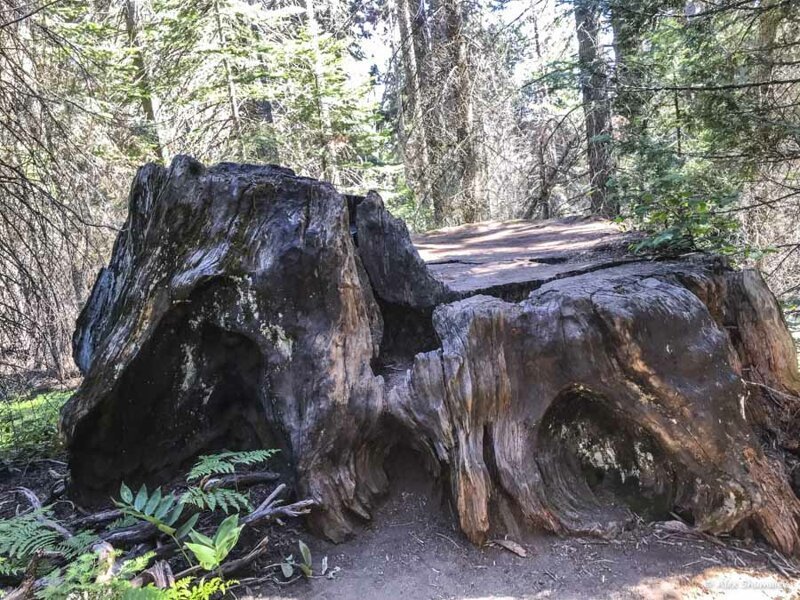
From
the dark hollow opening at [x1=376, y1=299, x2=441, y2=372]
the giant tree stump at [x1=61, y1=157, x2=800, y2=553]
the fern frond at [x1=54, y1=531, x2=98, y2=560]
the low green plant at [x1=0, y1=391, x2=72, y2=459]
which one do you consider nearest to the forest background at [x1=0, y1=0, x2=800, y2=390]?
the low green plant at [x1=0, y1=391, x2=72, y2=459]

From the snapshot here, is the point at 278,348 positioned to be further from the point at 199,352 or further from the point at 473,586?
the point at 473,586

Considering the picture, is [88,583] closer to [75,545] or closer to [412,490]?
[75,545]

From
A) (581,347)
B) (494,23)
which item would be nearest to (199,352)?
(581,347)

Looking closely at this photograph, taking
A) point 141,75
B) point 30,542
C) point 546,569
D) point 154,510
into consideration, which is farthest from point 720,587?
point 141,75

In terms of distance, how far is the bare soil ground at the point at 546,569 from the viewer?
8.77ft

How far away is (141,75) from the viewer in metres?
10.9

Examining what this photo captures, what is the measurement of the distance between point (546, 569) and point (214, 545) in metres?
1.85

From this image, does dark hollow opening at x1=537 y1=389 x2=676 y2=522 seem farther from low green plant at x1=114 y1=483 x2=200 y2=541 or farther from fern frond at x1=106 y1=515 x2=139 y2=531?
fern frond at x1=106 y1=515 x2=139 y2=531

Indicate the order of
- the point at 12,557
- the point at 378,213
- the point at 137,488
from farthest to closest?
the point at 378,213 → the point at 137,488 → the point at 12,557

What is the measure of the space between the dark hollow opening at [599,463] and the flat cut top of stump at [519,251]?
41.1 inches

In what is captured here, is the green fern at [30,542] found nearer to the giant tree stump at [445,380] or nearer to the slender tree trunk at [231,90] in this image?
the giant tree stump at [445,380]

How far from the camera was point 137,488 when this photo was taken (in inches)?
141

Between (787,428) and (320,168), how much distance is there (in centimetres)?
1022

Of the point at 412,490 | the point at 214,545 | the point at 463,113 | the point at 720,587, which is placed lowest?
the point at 720,587
